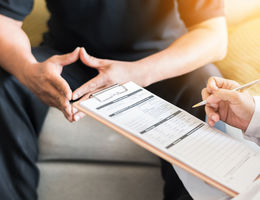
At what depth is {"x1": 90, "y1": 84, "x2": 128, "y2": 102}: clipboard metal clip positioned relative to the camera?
0.51 meters

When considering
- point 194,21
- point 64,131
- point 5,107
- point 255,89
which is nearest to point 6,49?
point 5,107

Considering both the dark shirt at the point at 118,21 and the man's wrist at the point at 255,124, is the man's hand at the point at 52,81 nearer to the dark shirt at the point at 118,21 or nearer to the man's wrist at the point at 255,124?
the dark shirt at the point at 118,21

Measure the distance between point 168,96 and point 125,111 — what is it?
26cm

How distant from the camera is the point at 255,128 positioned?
498 mm

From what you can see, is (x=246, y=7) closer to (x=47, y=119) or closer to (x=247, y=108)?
(x=247, y=108)

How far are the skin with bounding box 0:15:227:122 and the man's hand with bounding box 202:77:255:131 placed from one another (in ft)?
0.50

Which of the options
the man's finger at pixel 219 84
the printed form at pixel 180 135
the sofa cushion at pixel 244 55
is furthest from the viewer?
the sofa cushion at pixel 244 55

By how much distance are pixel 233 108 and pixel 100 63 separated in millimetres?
298

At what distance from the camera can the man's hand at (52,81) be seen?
1.90 feet

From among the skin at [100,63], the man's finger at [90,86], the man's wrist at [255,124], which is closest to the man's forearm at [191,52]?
the skin at [100,63]

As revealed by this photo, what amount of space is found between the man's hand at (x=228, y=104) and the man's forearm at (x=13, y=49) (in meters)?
0.41

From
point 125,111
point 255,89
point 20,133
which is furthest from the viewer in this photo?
point 20,133

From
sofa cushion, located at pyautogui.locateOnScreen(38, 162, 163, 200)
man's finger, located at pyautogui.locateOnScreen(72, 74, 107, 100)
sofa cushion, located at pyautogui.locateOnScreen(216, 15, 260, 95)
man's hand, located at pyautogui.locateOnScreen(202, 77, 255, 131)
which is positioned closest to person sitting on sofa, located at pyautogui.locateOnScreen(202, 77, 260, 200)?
man's hand, located at pyautogui.locateOnScreen(202, 77, 255, 131)

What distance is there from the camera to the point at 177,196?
66cm
